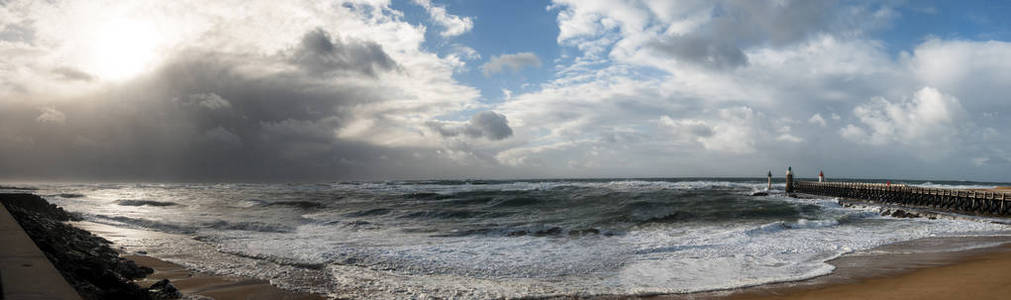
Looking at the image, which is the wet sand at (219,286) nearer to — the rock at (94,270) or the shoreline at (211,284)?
the shoreline at (211,284)

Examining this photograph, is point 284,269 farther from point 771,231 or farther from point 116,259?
point 771,231

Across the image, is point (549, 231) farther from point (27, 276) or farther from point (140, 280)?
point (27, 276)

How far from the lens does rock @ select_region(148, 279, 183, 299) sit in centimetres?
593

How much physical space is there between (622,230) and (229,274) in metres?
11.5

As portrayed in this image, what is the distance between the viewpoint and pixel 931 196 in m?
27.7

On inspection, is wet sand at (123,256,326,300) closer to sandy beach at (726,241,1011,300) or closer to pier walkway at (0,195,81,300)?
pier walkway at (0,195,81,300)

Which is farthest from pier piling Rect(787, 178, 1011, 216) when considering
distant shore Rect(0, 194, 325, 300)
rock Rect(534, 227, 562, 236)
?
distant shore Rect(0, 194, 325, 300)

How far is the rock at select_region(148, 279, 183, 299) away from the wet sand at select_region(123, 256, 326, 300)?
0.56 m

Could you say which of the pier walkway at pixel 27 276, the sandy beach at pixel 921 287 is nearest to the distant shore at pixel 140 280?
the pier walkway at pixel 27 276

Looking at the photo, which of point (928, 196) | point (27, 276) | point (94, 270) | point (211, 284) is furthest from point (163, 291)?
point (928, 196)

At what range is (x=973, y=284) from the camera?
711 centimetres

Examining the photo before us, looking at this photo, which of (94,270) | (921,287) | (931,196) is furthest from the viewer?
(931,196)

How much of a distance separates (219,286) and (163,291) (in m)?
1.38

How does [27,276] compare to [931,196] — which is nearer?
[27,276]
